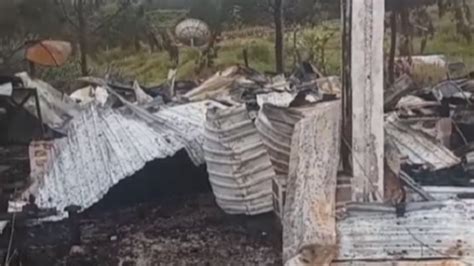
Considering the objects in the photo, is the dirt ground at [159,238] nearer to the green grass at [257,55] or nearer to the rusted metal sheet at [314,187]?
the rusted metal sheet at [314,187]

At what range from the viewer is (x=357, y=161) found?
3.10 meters

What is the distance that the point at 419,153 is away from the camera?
3098mm

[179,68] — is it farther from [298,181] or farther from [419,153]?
[419,153]

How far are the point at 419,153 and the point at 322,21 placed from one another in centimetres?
52

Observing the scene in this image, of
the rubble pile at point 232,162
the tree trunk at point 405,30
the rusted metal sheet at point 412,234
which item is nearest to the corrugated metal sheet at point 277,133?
the rubble pile at point 232,162

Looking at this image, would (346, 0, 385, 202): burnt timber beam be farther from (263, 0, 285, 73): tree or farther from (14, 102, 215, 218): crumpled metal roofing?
(14, 102, 215, 218): crumpled metal roofing

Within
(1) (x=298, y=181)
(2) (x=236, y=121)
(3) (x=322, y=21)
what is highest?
(3) (x=322, y=21)

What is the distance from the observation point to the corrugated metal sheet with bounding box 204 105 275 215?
3.07 m

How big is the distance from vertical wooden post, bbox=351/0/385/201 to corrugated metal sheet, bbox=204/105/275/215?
0.29 meters

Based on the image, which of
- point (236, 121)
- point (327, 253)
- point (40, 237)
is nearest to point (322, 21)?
point (236, 121)

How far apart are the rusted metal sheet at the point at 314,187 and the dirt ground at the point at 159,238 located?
0.12 meters

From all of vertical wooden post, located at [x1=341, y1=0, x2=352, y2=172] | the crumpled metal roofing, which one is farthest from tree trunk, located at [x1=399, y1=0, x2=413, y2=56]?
the crumpled metal roofing

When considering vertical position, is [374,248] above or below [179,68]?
below

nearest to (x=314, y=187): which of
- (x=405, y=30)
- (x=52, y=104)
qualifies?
(x=405, y=30)
